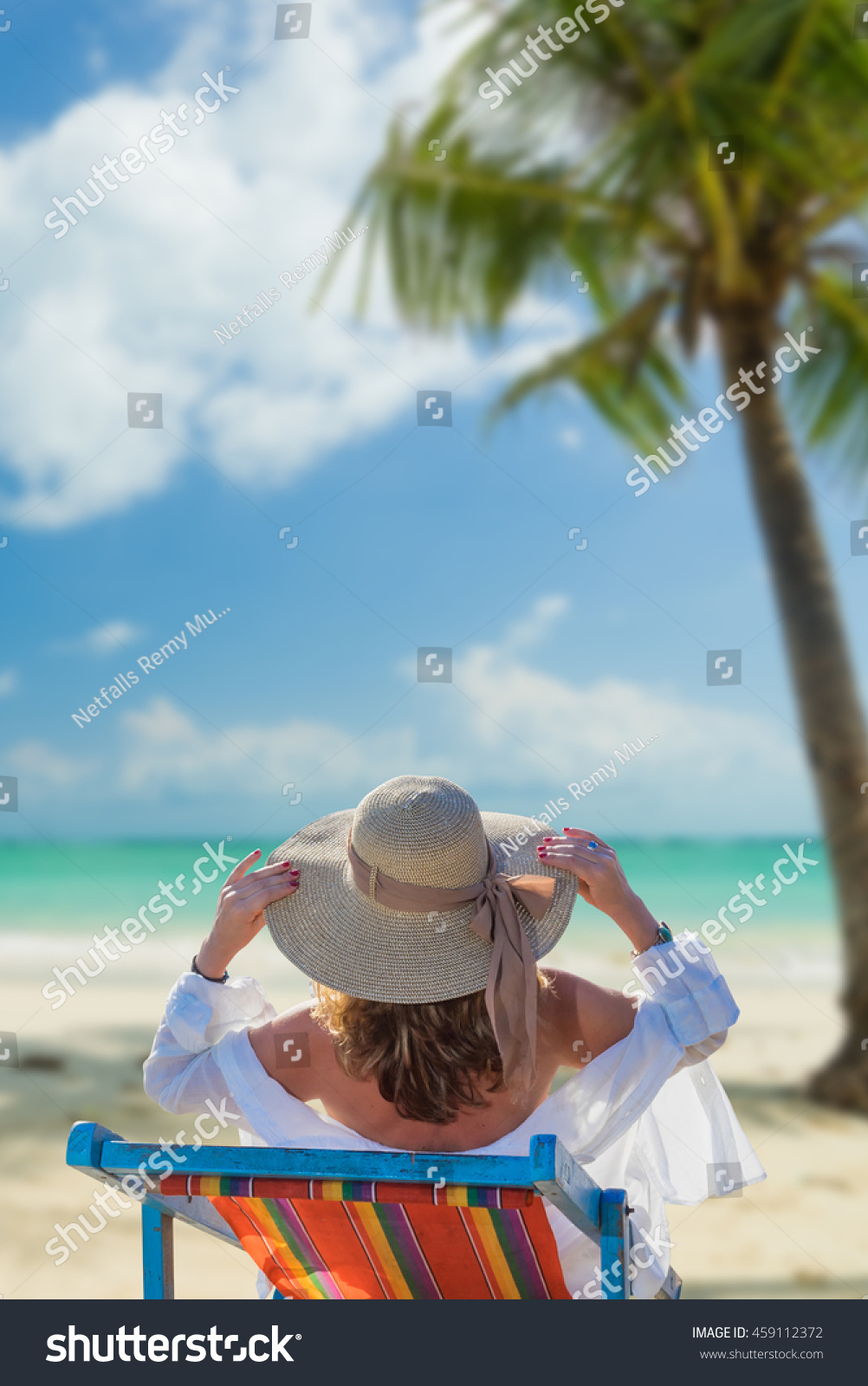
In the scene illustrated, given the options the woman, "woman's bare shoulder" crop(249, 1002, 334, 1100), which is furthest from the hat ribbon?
"woman's bare shoulder" crop(249, 1002, 334, 1100)

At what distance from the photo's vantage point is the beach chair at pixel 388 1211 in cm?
129

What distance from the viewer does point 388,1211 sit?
1402 millimetres

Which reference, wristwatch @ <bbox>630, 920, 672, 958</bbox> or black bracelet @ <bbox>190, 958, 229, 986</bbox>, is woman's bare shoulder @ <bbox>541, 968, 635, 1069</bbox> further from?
black bracelet @ <bbox>190, 958, 229, 986</bbox>

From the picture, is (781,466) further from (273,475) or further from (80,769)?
(273,475)

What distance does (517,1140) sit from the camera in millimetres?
1551

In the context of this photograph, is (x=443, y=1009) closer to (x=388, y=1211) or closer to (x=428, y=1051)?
(x=428, y=1051)

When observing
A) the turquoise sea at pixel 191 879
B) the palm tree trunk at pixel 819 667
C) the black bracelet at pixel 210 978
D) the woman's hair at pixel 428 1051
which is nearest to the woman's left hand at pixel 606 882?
the woman's hair at pixel 428 1051

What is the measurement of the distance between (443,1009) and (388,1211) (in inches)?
10.0

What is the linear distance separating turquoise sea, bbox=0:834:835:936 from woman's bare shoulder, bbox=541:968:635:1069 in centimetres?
966

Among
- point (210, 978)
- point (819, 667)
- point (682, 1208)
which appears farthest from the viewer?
point (819, 667)

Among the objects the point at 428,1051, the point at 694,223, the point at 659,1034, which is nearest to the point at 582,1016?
the point at 659,1034

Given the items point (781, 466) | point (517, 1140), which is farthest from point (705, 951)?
point (781, 466)

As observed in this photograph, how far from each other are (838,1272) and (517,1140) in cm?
242

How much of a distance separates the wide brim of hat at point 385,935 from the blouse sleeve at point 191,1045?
5.8 inches
